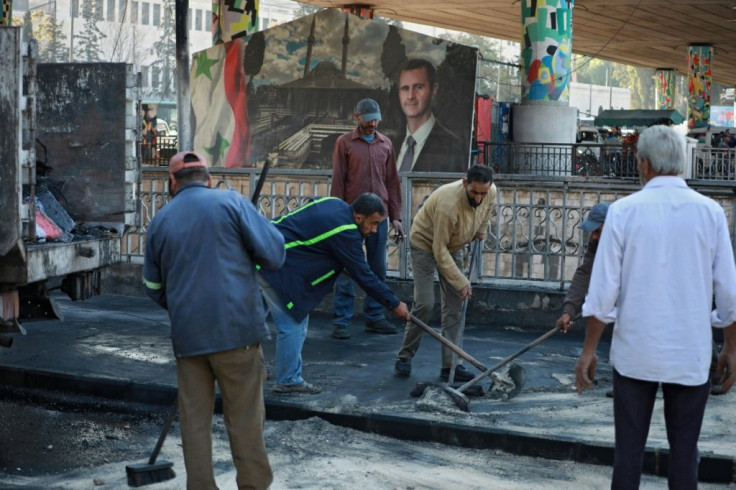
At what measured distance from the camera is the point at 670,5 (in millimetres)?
37469

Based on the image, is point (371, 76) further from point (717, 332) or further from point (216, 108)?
point (717, 332)

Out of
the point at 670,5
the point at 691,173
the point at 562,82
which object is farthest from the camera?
the point at 670,5

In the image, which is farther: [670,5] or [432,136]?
[670,5]

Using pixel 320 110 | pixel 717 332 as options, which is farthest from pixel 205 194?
pixel 320 110

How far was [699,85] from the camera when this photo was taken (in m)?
46.8

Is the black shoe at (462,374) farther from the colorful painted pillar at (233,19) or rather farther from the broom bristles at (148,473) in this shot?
the colorful painted pillar at (233,19)

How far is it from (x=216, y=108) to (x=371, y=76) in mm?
2700

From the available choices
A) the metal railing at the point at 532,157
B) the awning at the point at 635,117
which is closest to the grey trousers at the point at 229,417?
the metal railing at the point at 532,157

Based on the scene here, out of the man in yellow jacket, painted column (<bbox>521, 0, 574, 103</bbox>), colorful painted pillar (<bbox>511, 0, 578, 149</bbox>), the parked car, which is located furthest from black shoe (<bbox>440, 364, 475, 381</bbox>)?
the parked car

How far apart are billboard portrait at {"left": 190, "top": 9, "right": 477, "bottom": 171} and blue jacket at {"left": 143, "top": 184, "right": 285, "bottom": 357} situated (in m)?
10.8

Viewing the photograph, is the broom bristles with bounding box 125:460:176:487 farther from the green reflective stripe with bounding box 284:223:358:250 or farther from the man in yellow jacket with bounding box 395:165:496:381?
the man in yellow jacket with bounding box 395:165:496:381

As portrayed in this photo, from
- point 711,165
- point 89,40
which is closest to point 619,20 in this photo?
point 711,165

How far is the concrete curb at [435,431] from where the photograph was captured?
20.1 ft

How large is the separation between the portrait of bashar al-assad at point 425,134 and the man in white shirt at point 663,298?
11384mm
